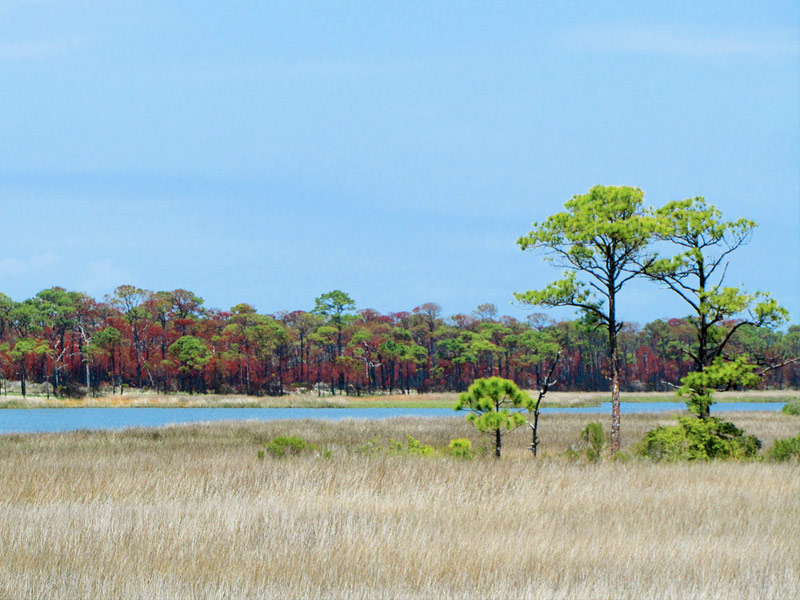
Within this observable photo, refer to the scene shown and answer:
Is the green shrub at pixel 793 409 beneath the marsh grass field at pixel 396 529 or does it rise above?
beneath

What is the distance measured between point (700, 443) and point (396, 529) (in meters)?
11.4

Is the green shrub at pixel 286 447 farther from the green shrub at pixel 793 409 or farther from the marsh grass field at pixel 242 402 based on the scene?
the marsh grass field at pixel 242 402

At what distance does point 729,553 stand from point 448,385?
98.4 m

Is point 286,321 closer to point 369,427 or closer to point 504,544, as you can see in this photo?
point 369,427

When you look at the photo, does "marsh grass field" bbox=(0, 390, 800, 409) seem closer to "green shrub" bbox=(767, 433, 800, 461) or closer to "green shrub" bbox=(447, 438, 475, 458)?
"green shrub" bbox=(767, 433, 800, 461)

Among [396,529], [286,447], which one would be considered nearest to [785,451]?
[286,447]

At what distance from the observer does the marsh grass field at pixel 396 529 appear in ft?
21.1

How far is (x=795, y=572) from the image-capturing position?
283 inches

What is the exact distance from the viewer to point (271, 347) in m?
87.4

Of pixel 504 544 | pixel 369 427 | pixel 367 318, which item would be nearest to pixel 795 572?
pixel 504 544

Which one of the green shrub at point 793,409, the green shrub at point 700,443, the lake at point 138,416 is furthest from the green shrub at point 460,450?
the green shrub at point 793,409

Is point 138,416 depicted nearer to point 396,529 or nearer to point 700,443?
point 700,443

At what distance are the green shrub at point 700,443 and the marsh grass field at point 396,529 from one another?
1.92m

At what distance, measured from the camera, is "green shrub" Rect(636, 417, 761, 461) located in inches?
697
